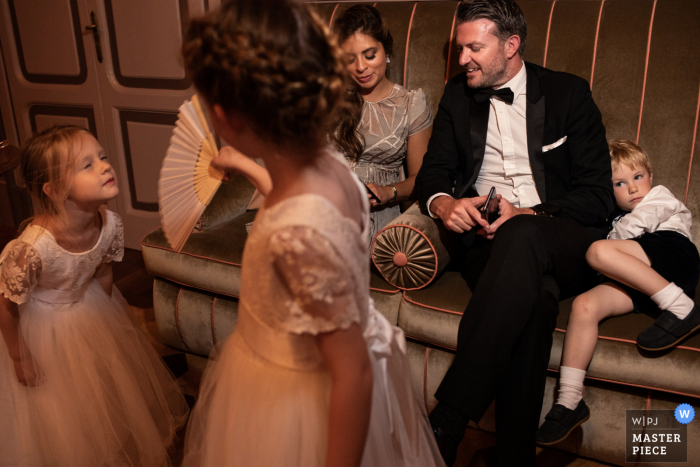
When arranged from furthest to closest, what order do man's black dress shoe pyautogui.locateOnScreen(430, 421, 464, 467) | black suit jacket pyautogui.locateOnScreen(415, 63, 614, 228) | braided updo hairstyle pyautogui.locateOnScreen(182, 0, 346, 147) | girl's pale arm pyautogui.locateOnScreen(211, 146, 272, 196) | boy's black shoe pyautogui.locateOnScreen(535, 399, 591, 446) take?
1. black suit jacket pyautogui.locateOnScreen(415, 63, 614, 228)
2. boy's black shoe pyautogui.locateOnScreen(535, 399, 591, 446)
3. man's black dress shoe pyautogui.locateOnScreen(430, 421, 464, 467)
4. girl's pale arm pyautogui.locateOnScreen(211, 146, 272, 196)
5. braided updo hairstyle pyautogui.locateOnScreen(182, 0, 346, 147)

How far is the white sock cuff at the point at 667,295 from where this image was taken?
56.8 inches

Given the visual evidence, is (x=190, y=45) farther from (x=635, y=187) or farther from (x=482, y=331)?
(x=635, y=187)

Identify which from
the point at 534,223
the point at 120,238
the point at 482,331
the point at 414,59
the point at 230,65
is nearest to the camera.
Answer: the point at 230,65

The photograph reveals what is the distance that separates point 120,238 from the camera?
169 centimetres

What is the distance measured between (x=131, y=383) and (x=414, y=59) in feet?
5.31

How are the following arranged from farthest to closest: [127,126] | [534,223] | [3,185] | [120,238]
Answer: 1. [3,185]
2. [127,126]
3. [120,238]
4. [534,223]

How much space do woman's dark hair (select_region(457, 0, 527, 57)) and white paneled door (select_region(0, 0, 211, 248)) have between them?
154 cm

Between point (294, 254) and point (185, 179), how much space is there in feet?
1.78

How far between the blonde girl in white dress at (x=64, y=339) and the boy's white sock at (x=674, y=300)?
1.48 metres

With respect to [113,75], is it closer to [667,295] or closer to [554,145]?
[554,145]

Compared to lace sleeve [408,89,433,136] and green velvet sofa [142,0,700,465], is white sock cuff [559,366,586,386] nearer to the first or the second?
green velvet sofa [142,0,700,465]

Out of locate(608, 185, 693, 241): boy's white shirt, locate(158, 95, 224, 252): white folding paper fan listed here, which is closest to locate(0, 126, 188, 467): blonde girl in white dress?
locate(158, 95, 224, 252): white folding paper fan

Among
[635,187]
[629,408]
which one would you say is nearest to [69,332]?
[629,408]

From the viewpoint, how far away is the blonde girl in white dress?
4.67ft
